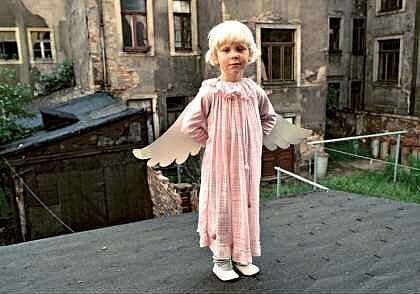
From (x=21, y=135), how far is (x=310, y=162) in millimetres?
6398

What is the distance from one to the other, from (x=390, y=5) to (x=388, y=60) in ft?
5.76

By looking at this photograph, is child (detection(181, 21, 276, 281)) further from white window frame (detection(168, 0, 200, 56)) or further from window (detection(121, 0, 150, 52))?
white window frame (detection(168, 0, 200, 56))

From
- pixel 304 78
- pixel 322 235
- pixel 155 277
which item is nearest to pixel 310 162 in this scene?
pixel 304 78

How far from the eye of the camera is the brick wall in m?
4.48

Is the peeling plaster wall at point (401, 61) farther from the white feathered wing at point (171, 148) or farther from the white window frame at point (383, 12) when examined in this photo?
the white feathered wing at point (171, 148)

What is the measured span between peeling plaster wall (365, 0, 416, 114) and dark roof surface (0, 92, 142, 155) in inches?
358

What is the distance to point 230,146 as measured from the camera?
1.88m

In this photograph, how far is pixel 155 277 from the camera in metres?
2.07

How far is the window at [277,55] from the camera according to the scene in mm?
8398

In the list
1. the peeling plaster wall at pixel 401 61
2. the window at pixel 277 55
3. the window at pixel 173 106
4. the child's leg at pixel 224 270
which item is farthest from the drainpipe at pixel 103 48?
the peeling plaster wall at pixel 401 61

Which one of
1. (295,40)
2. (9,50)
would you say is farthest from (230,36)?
(9,50)

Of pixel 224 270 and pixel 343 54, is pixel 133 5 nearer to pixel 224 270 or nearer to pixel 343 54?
pixel 224 270

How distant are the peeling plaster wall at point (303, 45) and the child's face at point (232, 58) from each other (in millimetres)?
6474

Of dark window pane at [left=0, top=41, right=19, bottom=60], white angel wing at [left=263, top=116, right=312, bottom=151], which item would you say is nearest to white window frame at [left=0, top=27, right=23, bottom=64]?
dark window pane at [left=0, top=41, right=19, bottom=60]
